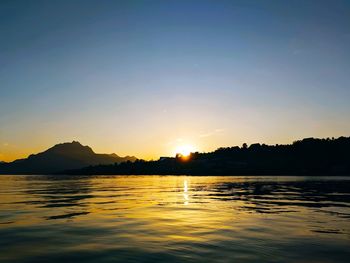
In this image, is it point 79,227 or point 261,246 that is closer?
point 261,246

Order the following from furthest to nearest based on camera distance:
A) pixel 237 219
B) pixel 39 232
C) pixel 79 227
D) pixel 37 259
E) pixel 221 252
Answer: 1. pixel 237 219
2. pixel 79 227
3. pixel 39 232
4. pixel 221 252
5. pixel 37 259

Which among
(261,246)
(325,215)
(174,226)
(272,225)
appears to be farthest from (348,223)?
(174,226)

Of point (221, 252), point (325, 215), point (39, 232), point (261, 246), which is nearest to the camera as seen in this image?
point (221, 252)

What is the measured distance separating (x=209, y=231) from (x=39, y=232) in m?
10.9

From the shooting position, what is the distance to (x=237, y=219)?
2550cm

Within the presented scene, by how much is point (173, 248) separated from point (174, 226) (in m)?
6.51

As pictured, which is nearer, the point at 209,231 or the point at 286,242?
the point at 286,242

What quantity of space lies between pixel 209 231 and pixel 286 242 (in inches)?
199

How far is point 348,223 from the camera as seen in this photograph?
76.7ft

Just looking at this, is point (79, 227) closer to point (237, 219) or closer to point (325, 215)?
point (237, 219)

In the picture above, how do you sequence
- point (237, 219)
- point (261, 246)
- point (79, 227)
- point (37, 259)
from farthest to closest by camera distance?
point (237, 219), point (79, 227), point (261, 246), point (37, 259)

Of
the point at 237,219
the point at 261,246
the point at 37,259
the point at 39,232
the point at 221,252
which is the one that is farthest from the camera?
the point at 237,219

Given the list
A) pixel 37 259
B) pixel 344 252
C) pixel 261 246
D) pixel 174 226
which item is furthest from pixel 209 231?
pixel 37 259

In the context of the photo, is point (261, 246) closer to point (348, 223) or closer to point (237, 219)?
point (237, 219)
